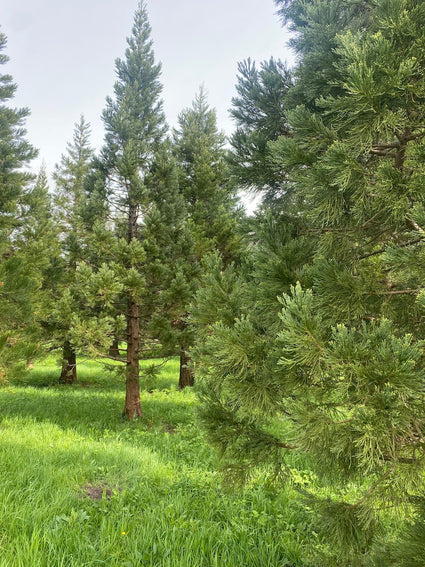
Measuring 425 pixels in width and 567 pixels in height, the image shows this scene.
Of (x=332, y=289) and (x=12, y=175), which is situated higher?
(x=12, y=175)

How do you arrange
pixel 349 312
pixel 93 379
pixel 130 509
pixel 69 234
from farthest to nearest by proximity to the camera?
pixel 93 379 → pixel 69 234 → pixel 130 509 → pixel 349 312

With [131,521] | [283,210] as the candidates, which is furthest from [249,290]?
[131,521]

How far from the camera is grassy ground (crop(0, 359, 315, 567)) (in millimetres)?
2916

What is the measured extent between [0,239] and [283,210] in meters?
6.04

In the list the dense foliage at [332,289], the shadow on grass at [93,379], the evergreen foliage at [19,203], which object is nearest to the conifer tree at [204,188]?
the shadow on grass at [93,379]

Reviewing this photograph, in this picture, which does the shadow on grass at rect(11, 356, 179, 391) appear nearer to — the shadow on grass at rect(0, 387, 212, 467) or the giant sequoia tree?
the shadow on grass at rect(0, 387, 212, 467)

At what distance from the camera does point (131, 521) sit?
3.35 m

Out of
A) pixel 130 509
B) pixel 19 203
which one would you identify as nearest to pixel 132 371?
pixel 130 509

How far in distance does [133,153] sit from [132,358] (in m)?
5.62

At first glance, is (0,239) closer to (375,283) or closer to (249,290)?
(249,290)

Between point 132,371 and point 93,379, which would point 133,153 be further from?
point 93,379

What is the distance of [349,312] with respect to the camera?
2.35 meters

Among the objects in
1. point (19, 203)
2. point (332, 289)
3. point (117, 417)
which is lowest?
point (117, 417)

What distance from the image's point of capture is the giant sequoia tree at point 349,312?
182 centimetres
